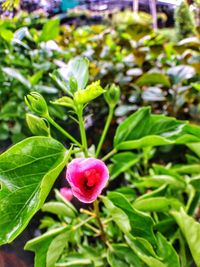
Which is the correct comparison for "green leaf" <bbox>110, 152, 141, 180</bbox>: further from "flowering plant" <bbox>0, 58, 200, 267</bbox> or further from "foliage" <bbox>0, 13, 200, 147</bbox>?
"foliage" <bbox>0, 13, 200, 147</bbox>

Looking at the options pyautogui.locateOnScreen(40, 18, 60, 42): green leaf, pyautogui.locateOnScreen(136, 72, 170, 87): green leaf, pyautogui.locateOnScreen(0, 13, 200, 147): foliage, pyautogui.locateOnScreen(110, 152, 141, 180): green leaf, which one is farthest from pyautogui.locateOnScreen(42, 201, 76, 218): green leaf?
pyautogui.locateOnScreen(40, 18, 60, 42): green leaf

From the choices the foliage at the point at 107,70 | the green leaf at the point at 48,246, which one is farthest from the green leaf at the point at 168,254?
the foliage at the point at 107,70

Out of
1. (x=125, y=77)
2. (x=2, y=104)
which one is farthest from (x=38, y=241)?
(x=125, y=77)

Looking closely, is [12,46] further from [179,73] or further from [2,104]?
[179,73]

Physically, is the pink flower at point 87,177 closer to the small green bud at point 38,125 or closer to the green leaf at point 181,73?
the small green bud at point 38,125

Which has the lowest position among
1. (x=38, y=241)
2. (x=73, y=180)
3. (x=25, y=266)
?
(x=25, y=266)

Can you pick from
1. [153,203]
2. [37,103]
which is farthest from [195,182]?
[37,103]
